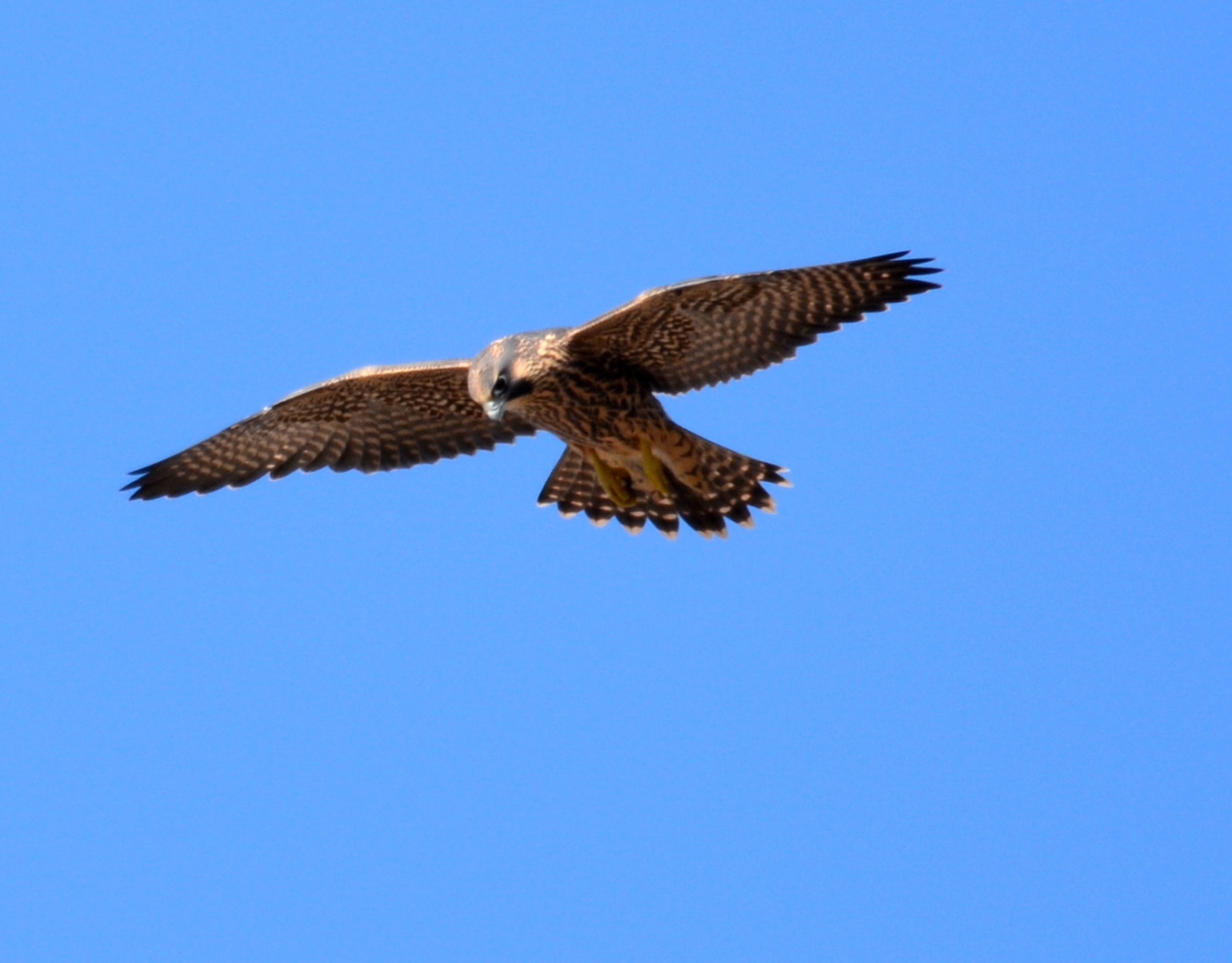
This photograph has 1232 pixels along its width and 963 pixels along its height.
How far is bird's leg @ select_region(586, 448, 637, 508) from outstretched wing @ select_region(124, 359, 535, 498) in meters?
0.50

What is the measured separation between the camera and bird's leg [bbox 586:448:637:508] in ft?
34.6

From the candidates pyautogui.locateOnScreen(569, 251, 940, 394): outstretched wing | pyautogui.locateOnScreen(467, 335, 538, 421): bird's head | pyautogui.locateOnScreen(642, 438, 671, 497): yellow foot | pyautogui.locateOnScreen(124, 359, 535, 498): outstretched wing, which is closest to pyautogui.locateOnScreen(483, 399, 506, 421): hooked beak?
pyautogui.locateOnScreen(467, 335, 538, 421): bird's head

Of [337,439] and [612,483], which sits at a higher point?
[337,439]

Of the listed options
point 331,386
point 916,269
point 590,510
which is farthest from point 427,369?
point 916,269

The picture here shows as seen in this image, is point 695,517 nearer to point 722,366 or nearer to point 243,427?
point 722,366

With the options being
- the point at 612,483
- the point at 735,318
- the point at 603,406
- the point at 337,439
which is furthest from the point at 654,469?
the point at 337,439

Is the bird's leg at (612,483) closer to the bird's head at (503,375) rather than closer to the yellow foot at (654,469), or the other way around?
the yellow foot at (654,469)

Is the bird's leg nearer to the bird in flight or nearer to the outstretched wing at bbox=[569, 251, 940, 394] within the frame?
the bird in flight

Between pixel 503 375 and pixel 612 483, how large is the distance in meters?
1.29

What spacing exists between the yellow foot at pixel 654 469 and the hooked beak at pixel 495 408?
3.15ft

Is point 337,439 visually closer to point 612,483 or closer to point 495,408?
point 612,483

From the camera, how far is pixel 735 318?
32.0ft

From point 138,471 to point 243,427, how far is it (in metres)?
0.66

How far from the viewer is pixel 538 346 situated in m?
9.73
